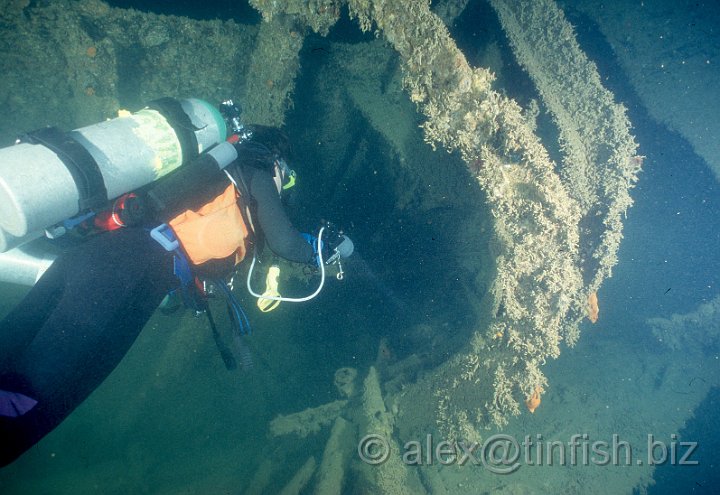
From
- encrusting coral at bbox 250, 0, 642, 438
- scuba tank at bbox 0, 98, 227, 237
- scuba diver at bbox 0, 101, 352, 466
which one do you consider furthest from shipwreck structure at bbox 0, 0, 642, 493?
scuba tank at bbox 0, 98, 227, 237

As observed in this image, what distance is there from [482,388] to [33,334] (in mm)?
3556

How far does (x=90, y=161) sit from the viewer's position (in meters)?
2.09

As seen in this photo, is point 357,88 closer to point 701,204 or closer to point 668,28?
point 668,28

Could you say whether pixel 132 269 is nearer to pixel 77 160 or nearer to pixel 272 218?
pixel 77 160

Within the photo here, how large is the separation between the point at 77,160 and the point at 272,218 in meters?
1.40

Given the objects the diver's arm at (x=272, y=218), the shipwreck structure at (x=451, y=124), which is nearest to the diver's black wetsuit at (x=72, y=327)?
the diver's arm at (x=272, y=218)

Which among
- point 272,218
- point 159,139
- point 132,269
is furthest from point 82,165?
point 272,218

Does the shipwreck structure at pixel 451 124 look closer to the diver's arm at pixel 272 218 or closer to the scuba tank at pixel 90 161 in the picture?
the diver's arm at pixel 272 218

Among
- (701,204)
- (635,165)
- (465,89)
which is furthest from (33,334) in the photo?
(701,204)

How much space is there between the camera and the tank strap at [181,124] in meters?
2.60

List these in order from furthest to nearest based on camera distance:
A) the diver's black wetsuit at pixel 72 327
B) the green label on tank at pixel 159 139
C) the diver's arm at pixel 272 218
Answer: the diver's arm at pixel 272 218, the green label on tank at pixel 159 139, the diver's black wetsuit at pixel 72 327

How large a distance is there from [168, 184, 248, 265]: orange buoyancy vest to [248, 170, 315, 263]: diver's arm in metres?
0.19

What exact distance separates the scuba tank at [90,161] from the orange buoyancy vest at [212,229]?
0.37m

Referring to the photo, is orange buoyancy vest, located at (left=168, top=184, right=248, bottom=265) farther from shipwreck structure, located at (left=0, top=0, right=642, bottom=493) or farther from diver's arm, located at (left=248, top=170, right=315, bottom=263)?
shipwreck structure, located at (left=0, top=0, right=642, bottom=493)
